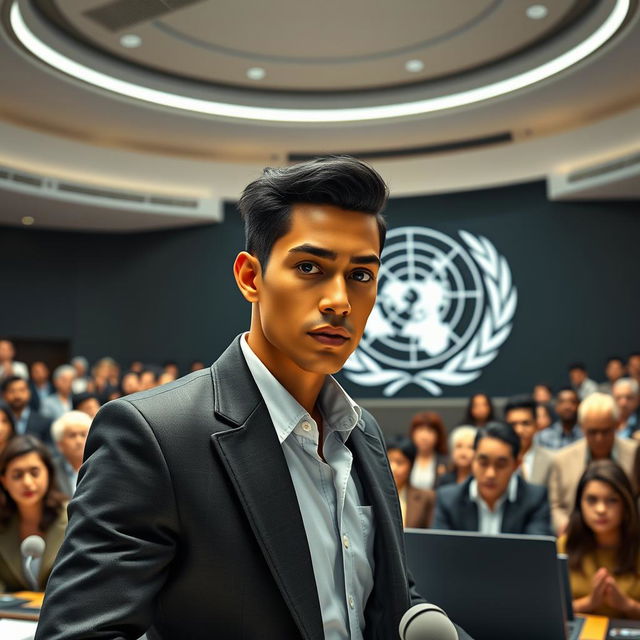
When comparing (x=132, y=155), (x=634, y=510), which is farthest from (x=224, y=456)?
(x=132, y=155)

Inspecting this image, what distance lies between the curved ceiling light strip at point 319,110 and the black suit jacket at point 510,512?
4946mm

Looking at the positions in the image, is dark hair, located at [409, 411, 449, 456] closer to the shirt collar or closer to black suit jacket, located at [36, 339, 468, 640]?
the shirt collar

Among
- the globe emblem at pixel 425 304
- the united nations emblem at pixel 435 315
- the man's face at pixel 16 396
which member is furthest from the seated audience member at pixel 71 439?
the globe emblem at pixel 425 304

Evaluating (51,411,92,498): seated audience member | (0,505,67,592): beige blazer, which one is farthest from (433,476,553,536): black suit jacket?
(51,411,92,498): seated audience member

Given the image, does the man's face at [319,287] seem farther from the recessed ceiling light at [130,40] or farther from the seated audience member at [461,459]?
the recessed ceiling light at [130,40]

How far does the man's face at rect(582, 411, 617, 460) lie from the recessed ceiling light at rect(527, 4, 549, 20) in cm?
430

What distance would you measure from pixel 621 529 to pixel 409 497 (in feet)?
5.44

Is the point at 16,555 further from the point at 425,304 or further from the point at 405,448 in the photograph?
the point at 425,304

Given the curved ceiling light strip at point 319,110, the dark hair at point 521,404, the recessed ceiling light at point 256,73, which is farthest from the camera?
the recessed ceiling light at point 256,73

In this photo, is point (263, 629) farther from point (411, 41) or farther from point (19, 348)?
point (19, 348)

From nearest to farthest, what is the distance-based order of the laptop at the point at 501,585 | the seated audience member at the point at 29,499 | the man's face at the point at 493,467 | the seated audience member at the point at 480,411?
the laptop at the point at 501,585, the seated audience member at the point at 29,499, the man's face at the point at 493,467, the seated audience member at the point at 480,411

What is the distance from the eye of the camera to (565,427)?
267 inches

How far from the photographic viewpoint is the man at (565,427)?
6703mm

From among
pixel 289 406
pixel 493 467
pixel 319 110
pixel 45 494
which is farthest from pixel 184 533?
pixel 319 110
